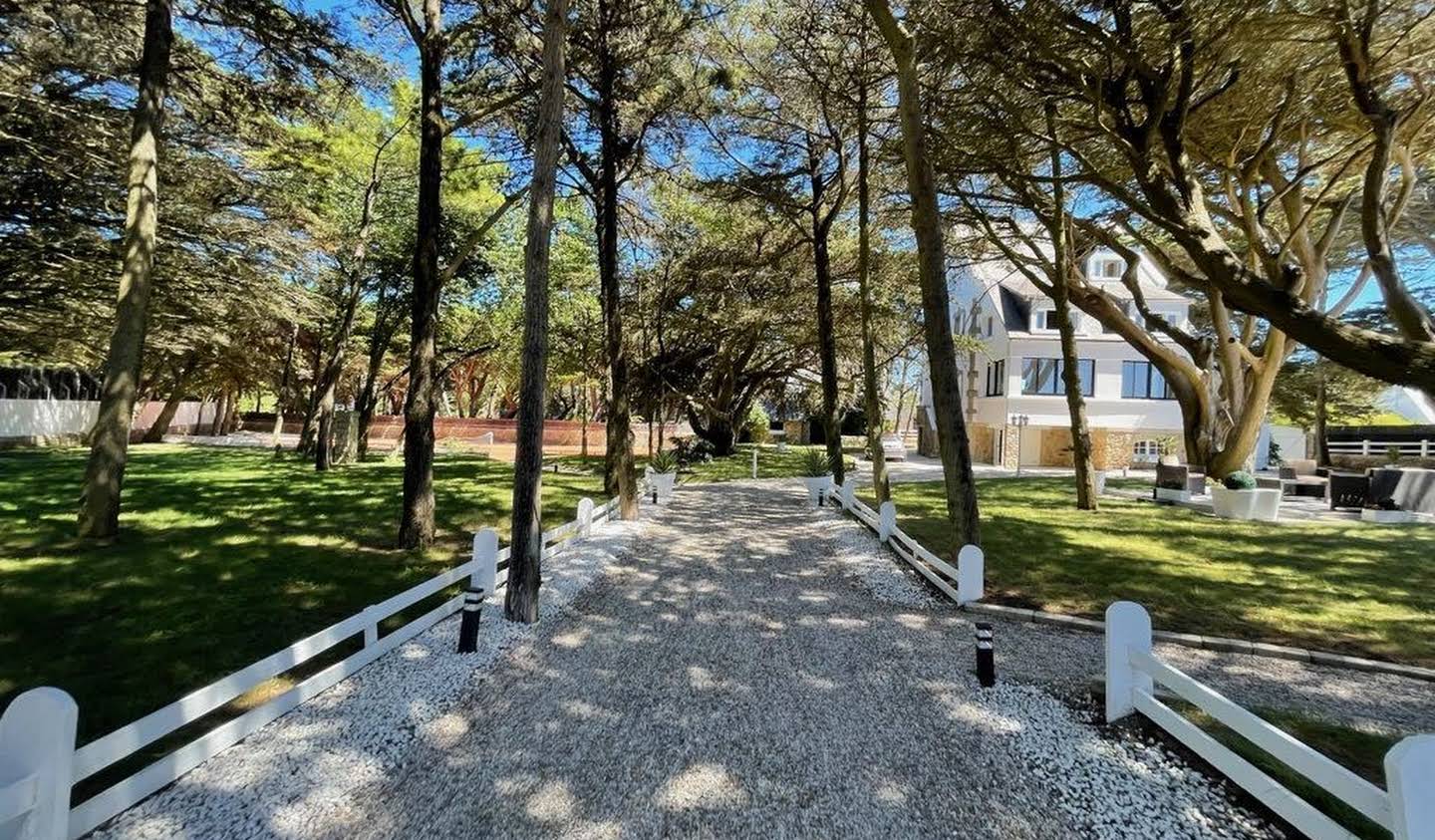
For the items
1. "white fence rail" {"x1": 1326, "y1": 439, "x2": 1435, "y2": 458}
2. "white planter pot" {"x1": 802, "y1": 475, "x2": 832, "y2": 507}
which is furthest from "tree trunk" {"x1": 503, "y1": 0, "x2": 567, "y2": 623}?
"white fence rail" {"x1": 1326, "y1": 439, "x2": 1435, "y2": 458}

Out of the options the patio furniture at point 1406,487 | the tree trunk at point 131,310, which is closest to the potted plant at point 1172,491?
the patio furniture at point 1406,487

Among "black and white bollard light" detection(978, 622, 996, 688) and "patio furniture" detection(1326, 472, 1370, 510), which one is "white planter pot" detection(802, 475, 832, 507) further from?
"patio furniture" detection(1326, 472, 1370, 510)

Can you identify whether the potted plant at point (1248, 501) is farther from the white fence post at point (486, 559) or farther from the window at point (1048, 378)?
the window at point (1048, 378)

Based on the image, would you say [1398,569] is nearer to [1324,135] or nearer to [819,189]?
[1324,135]

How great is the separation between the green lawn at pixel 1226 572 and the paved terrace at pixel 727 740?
38.2 inches

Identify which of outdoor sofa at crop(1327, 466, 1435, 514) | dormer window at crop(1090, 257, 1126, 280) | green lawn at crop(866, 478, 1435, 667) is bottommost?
green lawn at crop(866, 478, 1435, 667)

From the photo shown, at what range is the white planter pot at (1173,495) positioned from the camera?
15594 millimetres

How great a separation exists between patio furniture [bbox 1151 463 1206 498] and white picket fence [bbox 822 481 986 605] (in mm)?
9708

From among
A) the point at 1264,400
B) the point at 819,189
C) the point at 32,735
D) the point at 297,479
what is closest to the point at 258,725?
the point at 32,735

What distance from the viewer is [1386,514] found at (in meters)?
13.8

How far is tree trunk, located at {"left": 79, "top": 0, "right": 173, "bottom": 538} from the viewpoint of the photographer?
7.97 m

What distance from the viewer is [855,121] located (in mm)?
13547

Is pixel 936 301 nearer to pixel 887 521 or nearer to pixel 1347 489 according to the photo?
pixel 887 521

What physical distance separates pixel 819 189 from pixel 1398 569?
12.4 m
